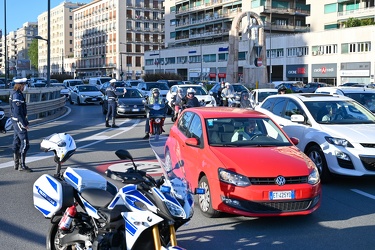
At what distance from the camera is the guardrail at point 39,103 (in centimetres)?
2165

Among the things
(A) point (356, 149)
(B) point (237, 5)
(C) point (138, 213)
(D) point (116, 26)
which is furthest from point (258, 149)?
(D) point (116, 26)

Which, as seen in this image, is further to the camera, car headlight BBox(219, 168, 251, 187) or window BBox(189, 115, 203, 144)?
window BBox(189, 115, 203, 144)

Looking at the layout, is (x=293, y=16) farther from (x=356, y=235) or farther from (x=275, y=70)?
(x=356, y=235)

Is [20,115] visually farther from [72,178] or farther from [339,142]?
[339,142]

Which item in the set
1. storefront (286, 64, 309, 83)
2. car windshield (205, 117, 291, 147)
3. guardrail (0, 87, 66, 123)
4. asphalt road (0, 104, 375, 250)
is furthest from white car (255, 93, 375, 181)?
storefront (286, 64, 309, 83)

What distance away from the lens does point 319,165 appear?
9438 millimetres

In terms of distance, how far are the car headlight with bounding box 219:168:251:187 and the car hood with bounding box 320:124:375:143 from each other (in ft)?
10.6

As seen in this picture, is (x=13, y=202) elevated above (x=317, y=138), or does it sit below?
below

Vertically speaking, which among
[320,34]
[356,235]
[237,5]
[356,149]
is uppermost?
[237,5]

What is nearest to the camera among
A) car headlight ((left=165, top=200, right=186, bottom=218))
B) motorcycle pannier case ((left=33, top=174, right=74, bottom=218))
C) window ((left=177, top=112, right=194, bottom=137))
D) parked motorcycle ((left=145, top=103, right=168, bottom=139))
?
car headlight ((left=165, top=200, right=186, bottom=218))

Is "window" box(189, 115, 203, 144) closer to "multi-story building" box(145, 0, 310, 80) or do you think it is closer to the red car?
the red car

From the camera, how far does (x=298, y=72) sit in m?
71.7

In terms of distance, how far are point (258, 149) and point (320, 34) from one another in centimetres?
6415

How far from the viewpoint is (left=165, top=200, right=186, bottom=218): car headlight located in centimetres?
414
